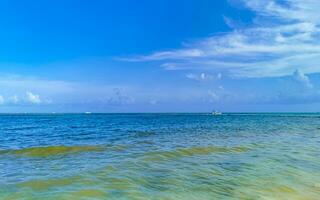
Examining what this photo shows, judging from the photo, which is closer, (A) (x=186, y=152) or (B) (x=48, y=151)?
(A) (x=186, y=152)

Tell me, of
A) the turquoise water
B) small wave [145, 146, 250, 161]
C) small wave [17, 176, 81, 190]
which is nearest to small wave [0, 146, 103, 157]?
the turquoise water

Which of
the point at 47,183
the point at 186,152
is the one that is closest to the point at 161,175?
the point at 47,183

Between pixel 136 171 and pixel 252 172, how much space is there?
4254 mm

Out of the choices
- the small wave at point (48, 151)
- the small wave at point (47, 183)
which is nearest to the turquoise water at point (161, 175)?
the small wave at point (47, 183)

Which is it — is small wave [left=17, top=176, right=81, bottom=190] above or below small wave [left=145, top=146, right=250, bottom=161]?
below

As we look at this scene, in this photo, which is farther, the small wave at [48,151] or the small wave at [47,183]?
the small wave at [48,151]

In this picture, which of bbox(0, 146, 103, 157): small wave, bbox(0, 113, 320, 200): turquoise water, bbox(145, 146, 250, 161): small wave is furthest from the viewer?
bbox(0, 146, 103, 157): small wave

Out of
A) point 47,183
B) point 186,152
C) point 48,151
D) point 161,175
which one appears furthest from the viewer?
point 48,151

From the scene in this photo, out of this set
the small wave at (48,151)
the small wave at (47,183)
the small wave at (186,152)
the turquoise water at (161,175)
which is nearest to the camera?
the turquoise water at (161,175)

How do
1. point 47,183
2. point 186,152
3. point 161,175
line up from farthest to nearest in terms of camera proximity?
point 186,152 < point 161,175 < point 47,183

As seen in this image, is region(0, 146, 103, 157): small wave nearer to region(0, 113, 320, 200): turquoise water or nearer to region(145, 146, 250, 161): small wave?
region(0, 113, 320, 200): turquoise water

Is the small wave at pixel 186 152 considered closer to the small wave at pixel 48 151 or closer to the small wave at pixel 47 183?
the small wave at pixel 48 151

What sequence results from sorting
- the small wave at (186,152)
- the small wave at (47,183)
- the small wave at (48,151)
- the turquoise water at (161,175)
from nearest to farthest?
the turquoise water at (161,175) → the small wave at (47,183) → the small wave at (186,152) → the small wave at (48,151)

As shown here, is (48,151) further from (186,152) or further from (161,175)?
(161,175)
